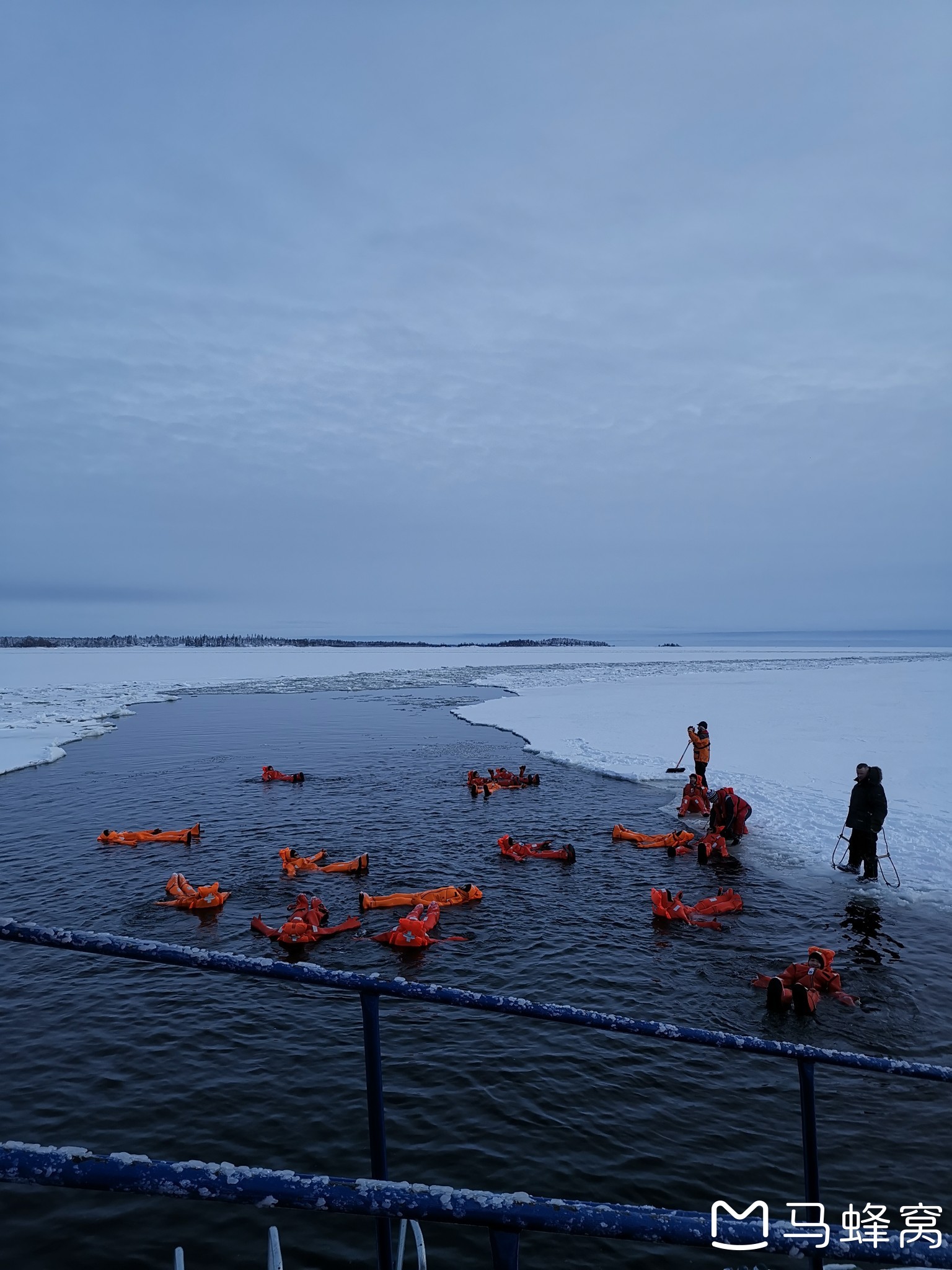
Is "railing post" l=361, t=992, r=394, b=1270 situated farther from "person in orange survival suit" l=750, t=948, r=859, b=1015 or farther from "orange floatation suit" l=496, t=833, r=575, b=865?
"orange floatation suit" l=496, t=833, r=575, b=865

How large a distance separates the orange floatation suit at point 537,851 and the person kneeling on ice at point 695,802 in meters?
3.87

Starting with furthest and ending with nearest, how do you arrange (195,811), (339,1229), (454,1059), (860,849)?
1. (195,811)
2. (860,849)
3. (454,1059)
4. (339,1229)

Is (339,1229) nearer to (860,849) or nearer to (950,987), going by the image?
(950,987)

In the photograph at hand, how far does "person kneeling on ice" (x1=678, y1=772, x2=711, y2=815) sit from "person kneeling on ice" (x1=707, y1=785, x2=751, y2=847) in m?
1.70

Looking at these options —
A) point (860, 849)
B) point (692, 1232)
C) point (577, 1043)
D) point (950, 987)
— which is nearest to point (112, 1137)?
point (577, 1043)

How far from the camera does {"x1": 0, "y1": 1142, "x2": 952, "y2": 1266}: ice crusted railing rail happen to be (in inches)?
55.7

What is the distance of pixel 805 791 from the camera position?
16656 mm

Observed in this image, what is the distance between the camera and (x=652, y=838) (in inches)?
561

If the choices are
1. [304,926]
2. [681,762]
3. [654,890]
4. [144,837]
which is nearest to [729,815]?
[654,890]

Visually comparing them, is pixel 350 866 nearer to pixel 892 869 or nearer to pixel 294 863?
pixel 294 863

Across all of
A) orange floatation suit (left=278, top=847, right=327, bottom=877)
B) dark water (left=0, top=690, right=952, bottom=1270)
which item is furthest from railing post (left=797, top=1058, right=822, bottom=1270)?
orange floatation suit (left=278, top=847, right=327, bottom=877)

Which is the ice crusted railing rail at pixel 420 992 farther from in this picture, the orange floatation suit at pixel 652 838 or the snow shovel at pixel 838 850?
the orange floatation suit at pixel 652 838

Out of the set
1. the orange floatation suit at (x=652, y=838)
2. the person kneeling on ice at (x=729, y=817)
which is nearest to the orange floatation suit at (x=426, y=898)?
the orange floatation suit at (x=652, y=838)

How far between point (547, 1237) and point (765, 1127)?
1977 mm
